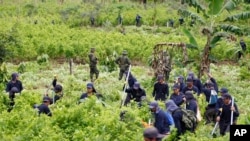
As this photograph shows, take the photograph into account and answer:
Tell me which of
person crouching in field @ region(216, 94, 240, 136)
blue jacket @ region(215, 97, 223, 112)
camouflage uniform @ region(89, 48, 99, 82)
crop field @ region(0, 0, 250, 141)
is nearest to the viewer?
crop field @ region(0, 0, 250, 141)

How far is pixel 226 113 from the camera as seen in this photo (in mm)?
12211

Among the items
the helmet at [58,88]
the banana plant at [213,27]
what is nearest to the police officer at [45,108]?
the helmet at [58,88]

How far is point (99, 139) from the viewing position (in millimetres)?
10180

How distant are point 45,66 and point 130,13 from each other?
19.1 m

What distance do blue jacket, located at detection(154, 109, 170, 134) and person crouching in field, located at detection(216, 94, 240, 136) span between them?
5.67 feet

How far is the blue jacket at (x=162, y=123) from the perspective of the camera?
1116 centimetres

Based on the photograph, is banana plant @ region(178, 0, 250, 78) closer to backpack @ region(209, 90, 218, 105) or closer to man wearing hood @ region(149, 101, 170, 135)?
backpack @ region(209, 90, 218, 105)

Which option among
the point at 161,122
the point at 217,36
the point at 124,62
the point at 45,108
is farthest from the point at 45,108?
the point at 217,36

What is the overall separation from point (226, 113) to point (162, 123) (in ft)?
6.27

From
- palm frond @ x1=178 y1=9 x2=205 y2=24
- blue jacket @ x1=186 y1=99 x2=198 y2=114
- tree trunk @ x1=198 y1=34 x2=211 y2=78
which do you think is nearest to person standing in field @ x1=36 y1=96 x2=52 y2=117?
blue jacket @ x1=186 y1=99 x2=198 y2=114

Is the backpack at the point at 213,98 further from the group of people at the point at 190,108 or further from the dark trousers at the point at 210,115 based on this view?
the dark trousers at the point at 210,115

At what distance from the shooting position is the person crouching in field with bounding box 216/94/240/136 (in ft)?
39.5

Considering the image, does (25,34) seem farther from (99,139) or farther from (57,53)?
(99,139)

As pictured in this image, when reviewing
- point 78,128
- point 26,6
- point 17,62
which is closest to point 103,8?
point 26,6
